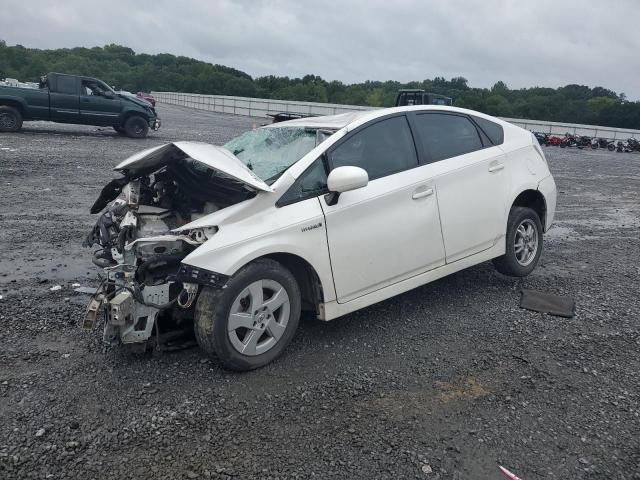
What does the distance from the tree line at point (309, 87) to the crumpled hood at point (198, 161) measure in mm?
40712

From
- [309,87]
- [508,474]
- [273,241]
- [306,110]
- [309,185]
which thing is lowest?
[508,474]

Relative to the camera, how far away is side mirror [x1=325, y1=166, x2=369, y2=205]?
3.64 metres

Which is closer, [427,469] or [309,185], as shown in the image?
[427,469]

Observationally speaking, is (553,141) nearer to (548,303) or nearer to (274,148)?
(548,303)

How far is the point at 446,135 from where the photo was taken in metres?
4.79

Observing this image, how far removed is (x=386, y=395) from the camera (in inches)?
132

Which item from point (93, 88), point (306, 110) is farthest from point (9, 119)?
point (306, 110)

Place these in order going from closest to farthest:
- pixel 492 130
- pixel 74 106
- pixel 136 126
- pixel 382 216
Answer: pixel 382 216
pixel 492 130
pixel 74 106
pixel 136 126

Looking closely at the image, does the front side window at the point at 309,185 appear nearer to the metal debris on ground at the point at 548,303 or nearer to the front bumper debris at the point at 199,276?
the front bumper debris at the point at 199,276

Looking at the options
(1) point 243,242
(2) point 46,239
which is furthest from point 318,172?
(2) point 46,239

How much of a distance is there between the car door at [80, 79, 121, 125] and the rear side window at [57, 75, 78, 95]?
0.76ft

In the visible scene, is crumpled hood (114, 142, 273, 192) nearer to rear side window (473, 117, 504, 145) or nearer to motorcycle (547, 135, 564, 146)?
rear side window (473, 117, 504, 145)

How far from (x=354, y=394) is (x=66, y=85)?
621 inches

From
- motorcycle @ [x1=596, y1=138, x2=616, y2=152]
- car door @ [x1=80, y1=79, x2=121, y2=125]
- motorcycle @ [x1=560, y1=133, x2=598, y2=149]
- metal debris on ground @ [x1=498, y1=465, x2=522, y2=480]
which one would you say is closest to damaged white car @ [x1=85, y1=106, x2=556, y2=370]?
metal debris on ground @ [x1=498, y1=465, x2=522, y2=480]
